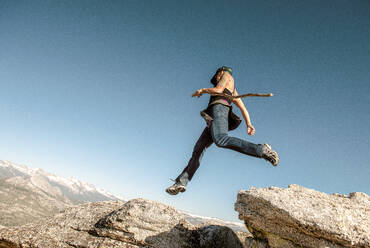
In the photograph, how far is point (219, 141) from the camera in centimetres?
580

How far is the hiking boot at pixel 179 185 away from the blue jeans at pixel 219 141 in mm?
187

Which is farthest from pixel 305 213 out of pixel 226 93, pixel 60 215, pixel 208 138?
pixel 60 215

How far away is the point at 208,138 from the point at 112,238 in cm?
364

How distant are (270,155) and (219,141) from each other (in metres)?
1.26

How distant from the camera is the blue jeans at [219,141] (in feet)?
17.7

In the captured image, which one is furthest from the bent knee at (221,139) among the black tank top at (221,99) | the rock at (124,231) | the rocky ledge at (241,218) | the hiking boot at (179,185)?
the rock at (124,231)

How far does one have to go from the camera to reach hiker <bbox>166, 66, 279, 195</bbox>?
5.38 metres

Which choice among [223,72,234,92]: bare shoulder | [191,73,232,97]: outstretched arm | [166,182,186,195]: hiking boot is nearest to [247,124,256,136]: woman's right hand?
[223,72,234,92]: bare shoulder

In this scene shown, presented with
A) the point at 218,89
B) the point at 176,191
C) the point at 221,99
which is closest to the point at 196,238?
the point at 176,191

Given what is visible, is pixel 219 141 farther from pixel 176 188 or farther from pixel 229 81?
pixel 229 81

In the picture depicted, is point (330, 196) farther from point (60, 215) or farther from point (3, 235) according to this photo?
point (3, 235)

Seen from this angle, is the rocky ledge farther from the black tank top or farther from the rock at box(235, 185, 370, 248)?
the black tank top

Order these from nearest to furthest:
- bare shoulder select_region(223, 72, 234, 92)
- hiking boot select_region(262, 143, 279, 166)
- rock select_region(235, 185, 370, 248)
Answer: rock select_region(235, 185, 370, 248) < hiking boot select_region(262, 143, 279, 166) < bare shoulder select_region(223, 72, 234, 92)

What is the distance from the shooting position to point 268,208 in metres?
5.14
